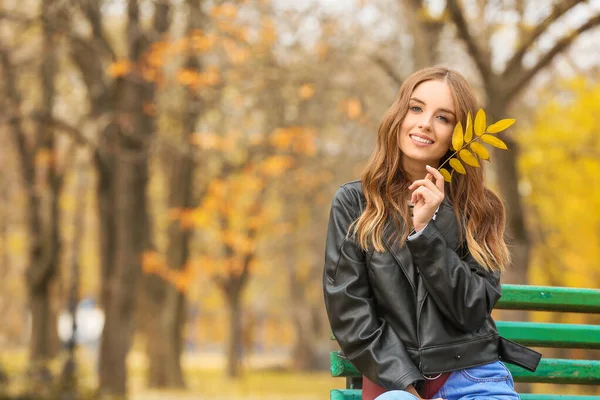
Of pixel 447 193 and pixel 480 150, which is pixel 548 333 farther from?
pixel 480 150

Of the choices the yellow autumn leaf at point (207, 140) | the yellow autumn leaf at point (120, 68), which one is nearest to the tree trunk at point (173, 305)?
the yellow autumn leaf at point (207, 140)

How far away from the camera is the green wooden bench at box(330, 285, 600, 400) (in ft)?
12.1

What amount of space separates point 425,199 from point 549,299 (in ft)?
3.13

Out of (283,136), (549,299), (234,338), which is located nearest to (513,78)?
(283,136)

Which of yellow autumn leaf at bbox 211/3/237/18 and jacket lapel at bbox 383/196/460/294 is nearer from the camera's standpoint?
jacket lapel at bbox 383/196/460/294

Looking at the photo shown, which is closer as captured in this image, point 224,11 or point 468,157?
point 468,157

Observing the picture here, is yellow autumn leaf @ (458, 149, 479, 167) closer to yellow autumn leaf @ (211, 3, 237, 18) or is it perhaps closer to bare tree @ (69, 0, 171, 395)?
bare tree @ (69, 0, 171, 395)

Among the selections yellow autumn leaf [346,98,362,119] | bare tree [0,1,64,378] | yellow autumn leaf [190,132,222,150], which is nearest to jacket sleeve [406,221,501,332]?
yellow autumn leaf [346,98,362,119]

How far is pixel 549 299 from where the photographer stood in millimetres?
3730

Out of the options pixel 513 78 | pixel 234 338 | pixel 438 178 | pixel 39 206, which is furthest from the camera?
pixel 234 338

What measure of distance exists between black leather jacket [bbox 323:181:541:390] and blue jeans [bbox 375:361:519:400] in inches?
1.3

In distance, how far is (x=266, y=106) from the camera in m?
13.6

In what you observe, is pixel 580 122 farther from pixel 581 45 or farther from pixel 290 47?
pixel 290 47

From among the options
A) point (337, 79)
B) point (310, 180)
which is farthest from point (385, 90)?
point (310, 180)
